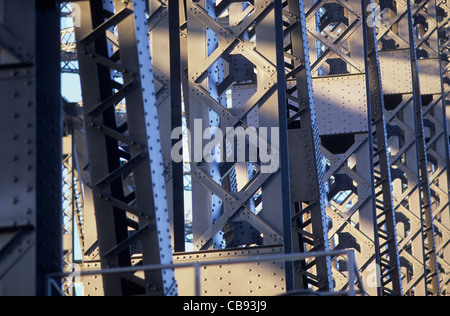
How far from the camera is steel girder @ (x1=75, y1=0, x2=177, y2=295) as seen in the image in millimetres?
9008

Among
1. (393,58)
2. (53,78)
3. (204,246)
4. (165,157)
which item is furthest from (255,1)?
(393,58)

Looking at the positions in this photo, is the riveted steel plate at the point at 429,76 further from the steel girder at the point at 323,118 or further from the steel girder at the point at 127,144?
the steel girder at the point at 127,144

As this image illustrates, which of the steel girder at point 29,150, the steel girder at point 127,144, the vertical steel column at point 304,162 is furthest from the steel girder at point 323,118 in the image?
the steel girder at point 29,150

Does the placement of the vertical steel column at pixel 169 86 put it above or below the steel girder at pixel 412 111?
below

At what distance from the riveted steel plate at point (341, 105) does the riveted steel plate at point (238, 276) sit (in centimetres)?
743

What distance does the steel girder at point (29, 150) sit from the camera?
8.03 m

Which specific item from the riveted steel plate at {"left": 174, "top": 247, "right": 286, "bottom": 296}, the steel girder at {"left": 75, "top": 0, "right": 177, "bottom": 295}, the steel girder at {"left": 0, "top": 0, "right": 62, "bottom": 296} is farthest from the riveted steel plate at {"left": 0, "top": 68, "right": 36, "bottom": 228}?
the riveted steel plate at {"left": 174, "top": 247, "right": 286, "bottom": 296}

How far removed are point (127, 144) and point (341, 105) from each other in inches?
385

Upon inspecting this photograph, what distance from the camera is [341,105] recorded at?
18.3 m

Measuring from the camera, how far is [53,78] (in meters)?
8.58

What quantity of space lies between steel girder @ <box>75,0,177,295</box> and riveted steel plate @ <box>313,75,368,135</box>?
933cm

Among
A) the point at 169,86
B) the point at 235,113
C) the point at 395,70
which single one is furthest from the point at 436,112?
the point at 235,113
